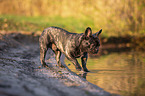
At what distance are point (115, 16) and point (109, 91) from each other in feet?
37.2

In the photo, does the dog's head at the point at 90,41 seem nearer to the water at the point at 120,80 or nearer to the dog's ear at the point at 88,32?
the dog's ear at the point at 88,32

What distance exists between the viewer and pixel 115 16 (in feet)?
49.9

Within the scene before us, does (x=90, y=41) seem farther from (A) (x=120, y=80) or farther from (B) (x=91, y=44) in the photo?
(A) (x=120, y=80)

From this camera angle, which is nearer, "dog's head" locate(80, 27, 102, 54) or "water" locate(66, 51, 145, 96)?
"water" locate(66, 51, 145, 96)

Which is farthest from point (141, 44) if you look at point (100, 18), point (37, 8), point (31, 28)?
point (37, 8)

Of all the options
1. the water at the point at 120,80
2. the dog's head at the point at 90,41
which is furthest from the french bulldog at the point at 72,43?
the water at the point at 120,80

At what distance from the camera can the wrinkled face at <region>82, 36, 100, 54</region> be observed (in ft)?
18.3

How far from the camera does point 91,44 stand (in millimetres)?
5609

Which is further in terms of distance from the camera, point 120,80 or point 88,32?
point 88,32

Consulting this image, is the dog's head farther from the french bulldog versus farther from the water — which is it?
the water

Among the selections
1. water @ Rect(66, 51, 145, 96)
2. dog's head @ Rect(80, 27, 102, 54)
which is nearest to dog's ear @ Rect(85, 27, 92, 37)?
dog's head @ Rect(80, 27, 102, 54)

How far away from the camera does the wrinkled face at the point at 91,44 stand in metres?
5.59

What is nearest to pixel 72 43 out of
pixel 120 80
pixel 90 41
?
pixel 90 41

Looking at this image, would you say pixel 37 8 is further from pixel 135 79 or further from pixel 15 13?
pixel 135 79
